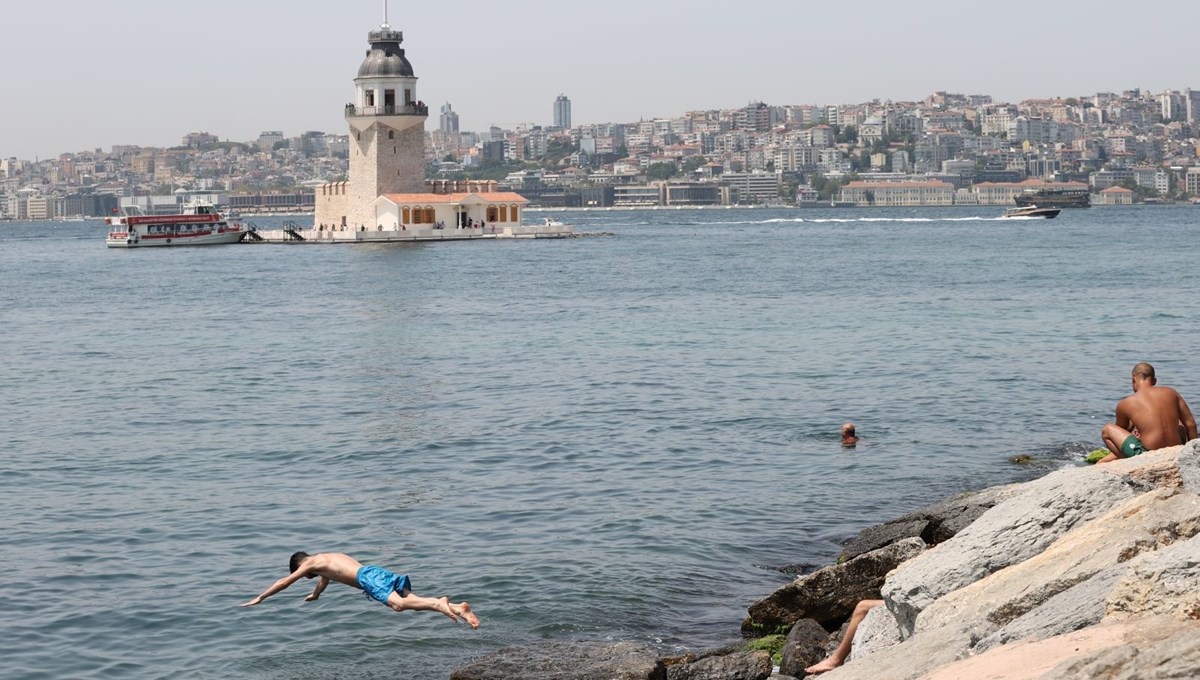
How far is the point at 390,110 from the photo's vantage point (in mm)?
68500

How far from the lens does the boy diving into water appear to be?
336 inches

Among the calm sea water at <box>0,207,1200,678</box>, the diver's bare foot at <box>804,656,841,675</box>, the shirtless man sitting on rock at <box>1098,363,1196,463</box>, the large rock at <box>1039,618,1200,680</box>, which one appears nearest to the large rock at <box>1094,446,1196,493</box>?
the shirtless man sitting on rock at <box>1098,363,1196,463</box>

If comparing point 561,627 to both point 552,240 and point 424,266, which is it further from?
point 552,240

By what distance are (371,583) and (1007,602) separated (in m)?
3.79

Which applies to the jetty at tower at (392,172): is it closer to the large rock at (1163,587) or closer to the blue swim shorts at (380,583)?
the blue swim shorts at (380,583)

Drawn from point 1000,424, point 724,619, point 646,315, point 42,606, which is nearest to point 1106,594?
point 724,619

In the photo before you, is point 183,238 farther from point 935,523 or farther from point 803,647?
point 803,647

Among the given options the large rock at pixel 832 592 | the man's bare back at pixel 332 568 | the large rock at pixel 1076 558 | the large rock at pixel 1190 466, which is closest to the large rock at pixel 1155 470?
the large rock at pixel 1190 466

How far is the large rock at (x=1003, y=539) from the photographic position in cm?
785

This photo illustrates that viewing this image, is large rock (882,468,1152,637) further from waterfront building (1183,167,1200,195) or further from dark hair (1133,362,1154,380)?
waterfront building (1183,167,1200,195)

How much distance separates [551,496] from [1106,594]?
827cm

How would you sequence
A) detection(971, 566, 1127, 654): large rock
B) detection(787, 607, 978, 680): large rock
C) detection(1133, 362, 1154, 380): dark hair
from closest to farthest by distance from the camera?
detection(971, 566, 1127, 654): large rock < detection(787, 607, 978, 680): large rock < detection(1133, 362, 1154, 380): dark hair

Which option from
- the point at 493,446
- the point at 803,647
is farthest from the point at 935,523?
the point at 493,446

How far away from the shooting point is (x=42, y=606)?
10766 millimetres
